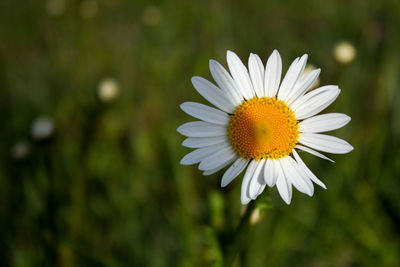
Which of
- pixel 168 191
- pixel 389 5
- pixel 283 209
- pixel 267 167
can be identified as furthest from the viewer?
pixel 389 5

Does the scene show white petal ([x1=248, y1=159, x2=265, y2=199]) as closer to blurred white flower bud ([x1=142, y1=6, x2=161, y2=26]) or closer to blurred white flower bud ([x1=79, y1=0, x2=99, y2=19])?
blurred white flower bud ([x1=79, y1=0, x2=99, y2=19])

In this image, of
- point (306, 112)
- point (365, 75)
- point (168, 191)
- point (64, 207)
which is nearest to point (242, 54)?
point (365, 75)

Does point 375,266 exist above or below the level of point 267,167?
below

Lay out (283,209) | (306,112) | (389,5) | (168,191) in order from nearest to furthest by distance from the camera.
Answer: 1. (306,112)
2. (283,209)
3. (168,191)
4. (389,5)

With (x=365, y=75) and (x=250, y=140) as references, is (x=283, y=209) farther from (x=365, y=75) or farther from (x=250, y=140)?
(x=365, y=75)

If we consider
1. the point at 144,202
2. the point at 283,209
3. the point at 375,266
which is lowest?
the point at 375,266

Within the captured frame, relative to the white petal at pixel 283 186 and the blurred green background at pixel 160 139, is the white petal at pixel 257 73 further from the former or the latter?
the blurred green background at pixel 160 139

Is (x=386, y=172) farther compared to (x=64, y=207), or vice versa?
(x=64, y=207)

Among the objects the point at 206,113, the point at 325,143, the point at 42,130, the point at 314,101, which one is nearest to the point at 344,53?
the point at 314,101
